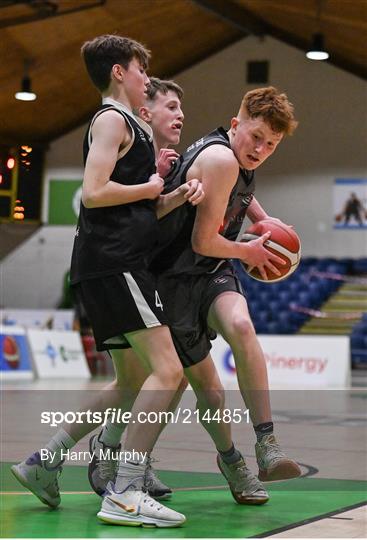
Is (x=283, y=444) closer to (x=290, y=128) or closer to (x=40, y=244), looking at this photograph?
(x=290, y=128)

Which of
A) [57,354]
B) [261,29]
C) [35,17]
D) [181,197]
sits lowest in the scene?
[57,354]

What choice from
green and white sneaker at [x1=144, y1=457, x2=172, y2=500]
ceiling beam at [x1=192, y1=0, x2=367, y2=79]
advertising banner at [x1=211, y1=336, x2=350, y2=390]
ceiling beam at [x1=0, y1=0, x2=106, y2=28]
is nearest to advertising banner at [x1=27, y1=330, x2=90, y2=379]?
advertising banner at [x1=211, y1=336, x2=350, y2=390]

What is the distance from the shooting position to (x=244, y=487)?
4215 mm

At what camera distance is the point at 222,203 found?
398cm

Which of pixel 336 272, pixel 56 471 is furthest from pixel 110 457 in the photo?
pixel 336 272

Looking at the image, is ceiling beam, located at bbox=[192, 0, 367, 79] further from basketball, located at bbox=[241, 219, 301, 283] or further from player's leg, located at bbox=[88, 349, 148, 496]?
player's leg, located at bbox=[88, 349, 148, 496]

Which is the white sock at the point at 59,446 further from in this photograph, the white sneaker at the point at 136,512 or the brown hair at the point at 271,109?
the brown hair at the point at 271,109

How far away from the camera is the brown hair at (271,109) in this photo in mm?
4098

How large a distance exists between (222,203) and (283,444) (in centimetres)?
336

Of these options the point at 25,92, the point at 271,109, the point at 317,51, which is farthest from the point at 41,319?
the point at 271,109

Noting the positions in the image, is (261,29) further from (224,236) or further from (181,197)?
(181,197)

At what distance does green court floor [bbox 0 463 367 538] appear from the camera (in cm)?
352

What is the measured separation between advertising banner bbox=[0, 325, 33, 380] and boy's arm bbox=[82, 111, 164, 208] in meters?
11.7

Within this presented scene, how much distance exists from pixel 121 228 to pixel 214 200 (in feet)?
1.57
